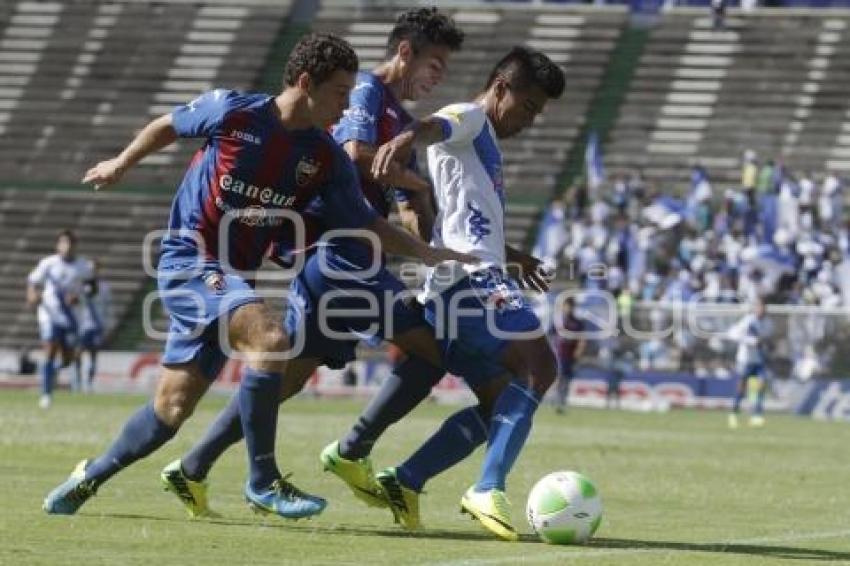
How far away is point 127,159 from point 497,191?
1.94 m

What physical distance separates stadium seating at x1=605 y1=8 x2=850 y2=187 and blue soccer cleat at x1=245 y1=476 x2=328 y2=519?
31252mm

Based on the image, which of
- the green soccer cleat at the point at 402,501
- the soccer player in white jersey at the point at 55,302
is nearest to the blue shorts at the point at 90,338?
the soccer player in white jersey at the point at 55,302

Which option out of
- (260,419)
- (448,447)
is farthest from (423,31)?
(260,419)

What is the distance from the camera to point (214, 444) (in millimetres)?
10781

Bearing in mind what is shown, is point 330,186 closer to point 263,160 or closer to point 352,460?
point 263,160

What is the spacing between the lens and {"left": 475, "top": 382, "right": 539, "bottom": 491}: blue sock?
10.3 m

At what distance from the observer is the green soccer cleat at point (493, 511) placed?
10141mm

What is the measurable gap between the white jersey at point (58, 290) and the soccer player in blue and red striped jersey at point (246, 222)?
19.2 metres

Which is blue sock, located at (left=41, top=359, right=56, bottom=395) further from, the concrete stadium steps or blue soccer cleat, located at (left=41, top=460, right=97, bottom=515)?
blue soccer cleat, located at (left=41, top=460, right=97, bottom=515)

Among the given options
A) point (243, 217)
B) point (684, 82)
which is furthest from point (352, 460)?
point (684, 82)

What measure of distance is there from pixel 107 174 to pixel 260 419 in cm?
141

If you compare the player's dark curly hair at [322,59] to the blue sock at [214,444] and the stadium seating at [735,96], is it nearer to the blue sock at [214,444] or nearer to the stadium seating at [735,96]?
the blue sock at [214,444]

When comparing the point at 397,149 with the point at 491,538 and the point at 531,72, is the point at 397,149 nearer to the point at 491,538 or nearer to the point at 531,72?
the point at 531,72

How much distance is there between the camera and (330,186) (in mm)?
10461
